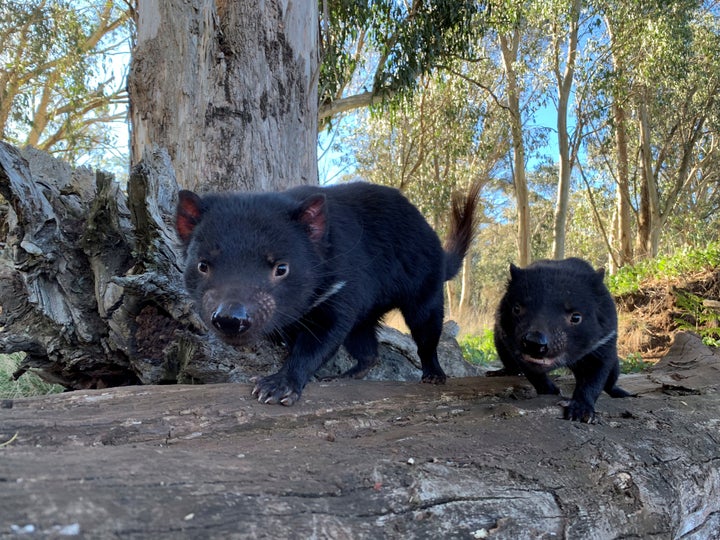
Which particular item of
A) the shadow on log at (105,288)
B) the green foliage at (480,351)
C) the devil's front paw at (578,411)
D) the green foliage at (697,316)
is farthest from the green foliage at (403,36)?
the devil's front paw at (578,411)

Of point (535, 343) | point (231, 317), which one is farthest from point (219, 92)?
point (535, 343)

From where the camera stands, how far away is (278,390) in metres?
2.51

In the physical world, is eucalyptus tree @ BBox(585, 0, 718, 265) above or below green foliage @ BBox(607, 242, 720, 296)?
above

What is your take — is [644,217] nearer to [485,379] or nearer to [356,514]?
[485,379]

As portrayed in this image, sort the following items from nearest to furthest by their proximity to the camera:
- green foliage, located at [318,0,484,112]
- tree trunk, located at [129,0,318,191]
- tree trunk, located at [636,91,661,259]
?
tree trunk, located at [129,0,318,191], green foliage, located at [318,0,484,112], tree trunk, located at [636,91,661,259]

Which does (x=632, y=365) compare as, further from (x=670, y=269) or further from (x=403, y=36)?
(x=403, y=36)

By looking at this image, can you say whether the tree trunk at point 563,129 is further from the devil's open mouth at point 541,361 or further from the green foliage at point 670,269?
the devil's open mouth at point 541,361

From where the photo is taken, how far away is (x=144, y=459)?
5.20 ft

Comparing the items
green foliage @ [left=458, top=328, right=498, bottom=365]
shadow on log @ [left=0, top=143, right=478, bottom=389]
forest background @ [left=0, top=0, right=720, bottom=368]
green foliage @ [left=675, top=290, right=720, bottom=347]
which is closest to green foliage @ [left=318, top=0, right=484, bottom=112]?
forest background @ [left=0, top=0, right=720, bottom=368]

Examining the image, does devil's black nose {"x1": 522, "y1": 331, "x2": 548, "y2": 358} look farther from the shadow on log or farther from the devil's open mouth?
the shadow on log

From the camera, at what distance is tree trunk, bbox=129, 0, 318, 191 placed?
4398 millimetres

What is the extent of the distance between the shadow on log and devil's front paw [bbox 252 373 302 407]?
39.1 inches

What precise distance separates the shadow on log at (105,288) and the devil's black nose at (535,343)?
1543 mm

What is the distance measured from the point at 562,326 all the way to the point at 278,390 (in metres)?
1.54
